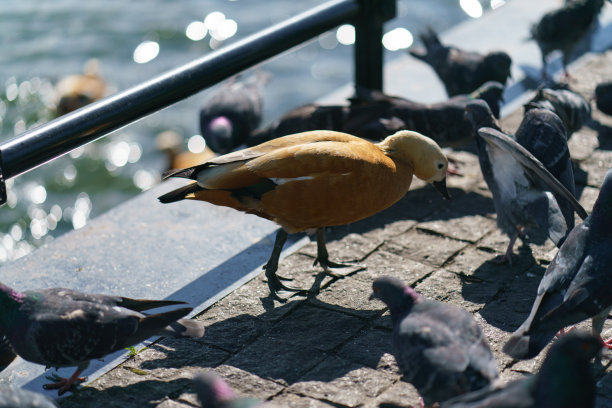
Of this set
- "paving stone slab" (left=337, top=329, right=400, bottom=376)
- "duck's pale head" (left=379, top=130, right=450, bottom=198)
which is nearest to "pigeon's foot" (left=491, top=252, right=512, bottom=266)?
"duck's pale head" (left=379, top=130, right=450, bottom=198)

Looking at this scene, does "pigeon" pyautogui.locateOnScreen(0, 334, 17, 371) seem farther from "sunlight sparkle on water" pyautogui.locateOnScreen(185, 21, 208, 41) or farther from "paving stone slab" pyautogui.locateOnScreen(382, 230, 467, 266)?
"sunlight sparkle on water" pyautogui.locateOnScreen(185, 21, 208, 41)

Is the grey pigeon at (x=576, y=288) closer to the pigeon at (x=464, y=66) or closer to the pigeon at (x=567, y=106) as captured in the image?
the pigeon at (x=567, y=106)

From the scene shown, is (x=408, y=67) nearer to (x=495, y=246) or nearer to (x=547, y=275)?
(x=495, y=246)

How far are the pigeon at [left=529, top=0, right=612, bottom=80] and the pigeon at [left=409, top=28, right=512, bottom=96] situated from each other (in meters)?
0.64

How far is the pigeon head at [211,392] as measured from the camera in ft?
10.8

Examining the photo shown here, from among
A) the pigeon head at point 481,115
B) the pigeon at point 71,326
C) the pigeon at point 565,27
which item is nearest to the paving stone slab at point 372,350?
the pigeon at point 71,326

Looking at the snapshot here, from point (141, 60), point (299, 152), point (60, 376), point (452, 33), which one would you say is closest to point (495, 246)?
point (299, 152)

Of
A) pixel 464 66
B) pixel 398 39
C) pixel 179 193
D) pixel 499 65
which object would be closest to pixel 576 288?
pixel 179 193

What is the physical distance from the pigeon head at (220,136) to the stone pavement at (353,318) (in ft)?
7.48

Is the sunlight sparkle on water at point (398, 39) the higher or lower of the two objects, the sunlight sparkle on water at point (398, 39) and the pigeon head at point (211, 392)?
the lower

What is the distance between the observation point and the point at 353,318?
185 inches

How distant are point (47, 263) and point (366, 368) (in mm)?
2301

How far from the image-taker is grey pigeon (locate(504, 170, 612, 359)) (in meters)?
3.85

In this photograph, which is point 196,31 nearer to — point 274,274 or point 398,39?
point 398,39
